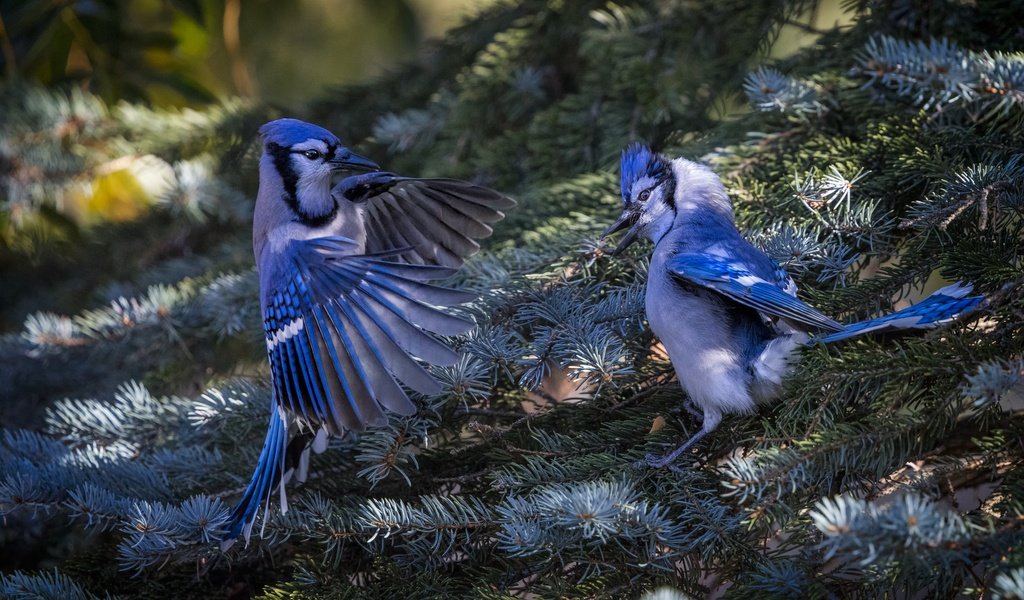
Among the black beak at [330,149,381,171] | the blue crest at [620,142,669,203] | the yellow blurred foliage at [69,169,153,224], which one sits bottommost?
the yellow blurred foliage at [69,169,153,224]

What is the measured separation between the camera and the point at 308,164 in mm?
2240

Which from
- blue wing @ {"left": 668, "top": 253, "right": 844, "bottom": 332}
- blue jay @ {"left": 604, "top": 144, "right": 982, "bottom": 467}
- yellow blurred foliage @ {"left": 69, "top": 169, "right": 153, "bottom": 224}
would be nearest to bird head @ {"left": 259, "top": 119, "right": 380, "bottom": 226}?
blue jay @ {"left": 604, "top": 144, "right": 982, "bottom": 467}

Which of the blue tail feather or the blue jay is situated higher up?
the blue jay

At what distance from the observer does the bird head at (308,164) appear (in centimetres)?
223

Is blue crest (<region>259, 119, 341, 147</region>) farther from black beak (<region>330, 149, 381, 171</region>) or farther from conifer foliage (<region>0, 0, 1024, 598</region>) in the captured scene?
conifer foliage (<region>0, 0, 1024, 598</region>)

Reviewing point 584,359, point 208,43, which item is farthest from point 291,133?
point 208,43

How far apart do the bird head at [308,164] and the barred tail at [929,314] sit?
1.25 m

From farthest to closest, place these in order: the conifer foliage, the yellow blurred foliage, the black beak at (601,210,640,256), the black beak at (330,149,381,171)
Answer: the yellow blurred foliage < the black beak at (330,149,381,171) < the black beak at (601,210,640,256) < the conifer foliage

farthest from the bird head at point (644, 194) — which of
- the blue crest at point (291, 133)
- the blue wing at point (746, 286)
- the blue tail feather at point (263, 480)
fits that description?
the blue tail feather at point (263, 480)

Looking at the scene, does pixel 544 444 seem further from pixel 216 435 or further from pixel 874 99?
pixel 874 99

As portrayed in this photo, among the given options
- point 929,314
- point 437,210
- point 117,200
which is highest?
point 929,314

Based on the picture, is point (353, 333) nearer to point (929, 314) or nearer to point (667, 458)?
point (667, 458)

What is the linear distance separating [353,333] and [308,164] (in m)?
0.67

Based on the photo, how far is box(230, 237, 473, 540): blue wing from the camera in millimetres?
1616
